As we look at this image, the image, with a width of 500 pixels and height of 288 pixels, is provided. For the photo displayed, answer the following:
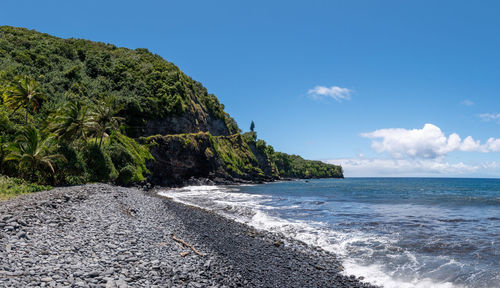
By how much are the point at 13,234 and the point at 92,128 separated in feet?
96.0

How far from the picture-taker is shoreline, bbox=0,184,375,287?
685 centimetres

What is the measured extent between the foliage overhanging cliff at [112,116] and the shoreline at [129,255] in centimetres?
1629

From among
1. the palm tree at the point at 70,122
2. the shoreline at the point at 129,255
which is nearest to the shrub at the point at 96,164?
the palm tree at the point at 70,122

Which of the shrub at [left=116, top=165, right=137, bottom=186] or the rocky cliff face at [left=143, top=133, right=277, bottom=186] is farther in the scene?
the rocky cliff face at [left=143, top=133, right=277, bottom=186]

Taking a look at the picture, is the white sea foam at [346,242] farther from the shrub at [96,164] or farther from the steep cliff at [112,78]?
the steep cliff at [112,78]

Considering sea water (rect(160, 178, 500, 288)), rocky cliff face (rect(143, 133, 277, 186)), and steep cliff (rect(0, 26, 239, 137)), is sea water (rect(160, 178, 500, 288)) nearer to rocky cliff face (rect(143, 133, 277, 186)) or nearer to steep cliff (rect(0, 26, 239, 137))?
rocky cliff face (rect(143, 133, 277, 186))

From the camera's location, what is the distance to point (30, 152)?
73.5 ft

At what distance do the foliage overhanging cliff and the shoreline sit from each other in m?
16.3

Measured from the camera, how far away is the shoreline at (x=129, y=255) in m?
6.85

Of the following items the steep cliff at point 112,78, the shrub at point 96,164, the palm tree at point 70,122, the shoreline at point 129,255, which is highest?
the steep cliff at point 112,78

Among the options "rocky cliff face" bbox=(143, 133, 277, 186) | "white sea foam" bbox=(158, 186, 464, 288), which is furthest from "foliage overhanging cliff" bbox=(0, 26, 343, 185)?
"white sea foam" bbox=(158, 186, 464, 288)

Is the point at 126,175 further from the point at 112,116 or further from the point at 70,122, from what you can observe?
the point at 70,122

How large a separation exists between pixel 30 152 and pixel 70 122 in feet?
28.8

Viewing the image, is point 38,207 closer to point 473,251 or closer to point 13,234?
point 13,234
